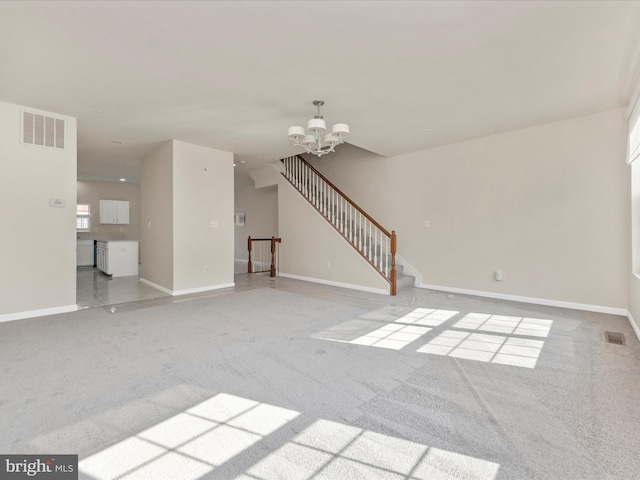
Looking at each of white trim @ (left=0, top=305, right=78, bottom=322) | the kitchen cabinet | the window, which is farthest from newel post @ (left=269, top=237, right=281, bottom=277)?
the window

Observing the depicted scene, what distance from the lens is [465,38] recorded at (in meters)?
2.67

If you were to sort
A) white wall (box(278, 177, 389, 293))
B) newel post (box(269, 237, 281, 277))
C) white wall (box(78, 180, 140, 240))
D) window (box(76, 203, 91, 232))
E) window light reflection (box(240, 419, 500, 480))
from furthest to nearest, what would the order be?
white wall (box(78, 180, 140, 240)) < window (box(76, 203, 91, 232)) < newel post (box(269, 237, 281, 277)) < white wall (box(278, 177, 389, 293)) < window light reflection (box(240, 419, 500, 480))

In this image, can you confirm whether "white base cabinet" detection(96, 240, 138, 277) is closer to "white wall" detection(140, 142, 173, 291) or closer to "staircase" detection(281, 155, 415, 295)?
"white wall" detection(140, 142, 173, 291)

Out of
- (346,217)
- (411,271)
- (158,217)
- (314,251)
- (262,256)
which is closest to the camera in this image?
(158,217)

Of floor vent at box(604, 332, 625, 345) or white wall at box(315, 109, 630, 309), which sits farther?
white wall at box(315, 109, 630, 309)

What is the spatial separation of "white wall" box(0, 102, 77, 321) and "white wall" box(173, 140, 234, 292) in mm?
1555

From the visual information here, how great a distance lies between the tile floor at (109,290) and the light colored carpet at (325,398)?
3.50 feet

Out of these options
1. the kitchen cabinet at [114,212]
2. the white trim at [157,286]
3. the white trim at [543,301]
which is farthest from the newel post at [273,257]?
the kitchen cabinet at [114,212]

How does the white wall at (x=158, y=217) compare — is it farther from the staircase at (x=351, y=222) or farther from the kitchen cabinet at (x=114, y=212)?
the kitchen cabinet at (x=114, y=212)

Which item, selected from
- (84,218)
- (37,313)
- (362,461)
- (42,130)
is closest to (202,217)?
(42,130)

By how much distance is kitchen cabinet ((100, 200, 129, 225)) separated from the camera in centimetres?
965

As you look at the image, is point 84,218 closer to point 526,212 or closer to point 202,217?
point 202,217

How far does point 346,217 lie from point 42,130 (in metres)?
5.28

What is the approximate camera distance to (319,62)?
303 centimetres
